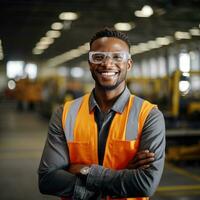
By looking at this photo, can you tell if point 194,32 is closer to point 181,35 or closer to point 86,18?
point 181,35

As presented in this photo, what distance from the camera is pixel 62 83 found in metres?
19.4

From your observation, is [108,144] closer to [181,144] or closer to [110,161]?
[110,161]

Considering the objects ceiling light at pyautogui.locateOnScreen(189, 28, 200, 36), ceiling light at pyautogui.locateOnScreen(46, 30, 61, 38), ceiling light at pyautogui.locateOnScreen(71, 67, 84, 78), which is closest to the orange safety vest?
ceiling light at pyautogui.locateOnScreen(189, 28, 200, 36)

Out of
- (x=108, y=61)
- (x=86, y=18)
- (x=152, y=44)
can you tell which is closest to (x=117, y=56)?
(x=108, y=61)

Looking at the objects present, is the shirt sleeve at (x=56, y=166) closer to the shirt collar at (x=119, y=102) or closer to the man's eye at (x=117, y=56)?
the shirt collar at (x=119, y=102)

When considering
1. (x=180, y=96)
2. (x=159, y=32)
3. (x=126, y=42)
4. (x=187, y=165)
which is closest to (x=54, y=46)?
(x=159, y=32)

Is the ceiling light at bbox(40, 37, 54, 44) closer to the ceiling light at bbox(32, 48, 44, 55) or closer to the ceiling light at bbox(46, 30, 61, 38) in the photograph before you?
the ceiling light at bbox(46, 30, 61, 38)

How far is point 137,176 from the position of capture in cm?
193

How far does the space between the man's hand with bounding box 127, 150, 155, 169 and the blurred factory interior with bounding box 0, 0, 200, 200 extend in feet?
5.17

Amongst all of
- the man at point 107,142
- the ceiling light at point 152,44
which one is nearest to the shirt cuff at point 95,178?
the man at point 107,142

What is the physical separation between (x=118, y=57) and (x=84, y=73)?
40.6 metres

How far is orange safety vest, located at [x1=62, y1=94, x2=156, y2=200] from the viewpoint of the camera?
1.94m

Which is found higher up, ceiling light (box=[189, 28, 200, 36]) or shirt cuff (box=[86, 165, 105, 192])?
ceiling light (box=[189, 28, 200, 36])

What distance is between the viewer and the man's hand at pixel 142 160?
192cm
